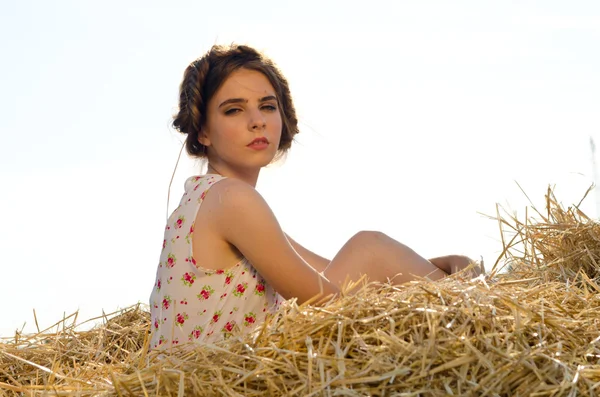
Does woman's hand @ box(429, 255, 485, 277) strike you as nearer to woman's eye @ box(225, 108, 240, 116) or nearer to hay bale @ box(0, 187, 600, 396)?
hay bale @ box(0, 187, 600, 396)

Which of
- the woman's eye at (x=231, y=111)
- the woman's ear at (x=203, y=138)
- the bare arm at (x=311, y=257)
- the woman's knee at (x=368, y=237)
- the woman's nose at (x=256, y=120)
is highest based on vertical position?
the woman's eye at (x=231, y=111)

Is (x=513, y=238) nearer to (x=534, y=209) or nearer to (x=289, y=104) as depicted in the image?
(x=534, y=209)

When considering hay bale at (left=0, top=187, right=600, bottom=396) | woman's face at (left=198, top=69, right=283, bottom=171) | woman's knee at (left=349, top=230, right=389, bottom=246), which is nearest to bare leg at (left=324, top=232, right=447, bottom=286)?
woman's knee at (left=349, top=230, right=389, bottom=246)

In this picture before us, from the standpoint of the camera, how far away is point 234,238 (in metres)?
2.36

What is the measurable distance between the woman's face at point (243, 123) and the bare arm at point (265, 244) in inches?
12.5

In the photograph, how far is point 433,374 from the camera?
1572mm

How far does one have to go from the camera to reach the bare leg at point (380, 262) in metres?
2.88

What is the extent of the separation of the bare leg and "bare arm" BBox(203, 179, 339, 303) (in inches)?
20.1

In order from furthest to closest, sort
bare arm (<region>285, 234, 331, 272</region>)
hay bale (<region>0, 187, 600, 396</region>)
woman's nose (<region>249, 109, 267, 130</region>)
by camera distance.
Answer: bare arm (<region>285, 234, 331, 272</region>) → woman's nose (<region>249, 109, 267, 130</region>) → hay bale (<region>0, 187, 600, 396</region>)

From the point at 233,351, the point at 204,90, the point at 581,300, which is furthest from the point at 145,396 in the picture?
the point at 204,90

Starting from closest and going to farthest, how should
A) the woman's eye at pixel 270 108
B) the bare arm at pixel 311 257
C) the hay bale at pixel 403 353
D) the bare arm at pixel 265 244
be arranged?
1. the hay bale at pixel 403 353
2. the bare arm at pixel 265 244
3. the woman's eye at pixel 270 108
4. the bare arm at pixel 311 257

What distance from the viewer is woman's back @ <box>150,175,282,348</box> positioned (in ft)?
7.93

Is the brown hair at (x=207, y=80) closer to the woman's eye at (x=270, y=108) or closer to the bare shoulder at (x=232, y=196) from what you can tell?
the woman's eye at (x=270, y=108)

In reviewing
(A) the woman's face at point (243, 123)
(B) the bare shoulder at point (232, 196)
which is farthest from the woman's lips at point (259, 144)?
(B) the bare shoulder at point (232, 196)
